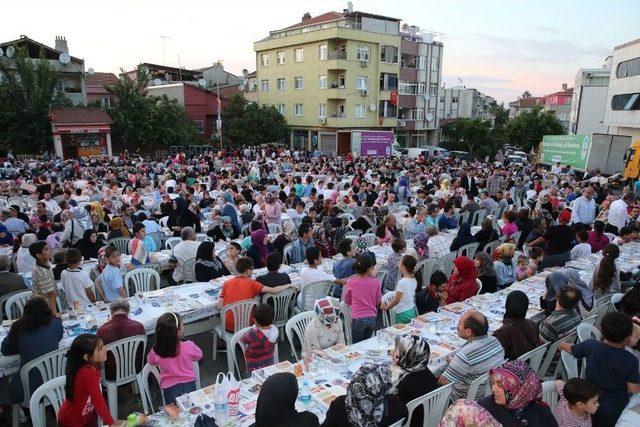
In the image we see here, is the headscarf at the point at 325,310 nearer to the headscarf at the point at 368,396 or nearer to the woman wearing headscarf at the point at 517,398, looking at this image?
the headscarf at the point at 368,396

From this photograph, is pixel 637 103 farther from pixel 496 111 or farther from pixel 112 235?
pixel 496 111

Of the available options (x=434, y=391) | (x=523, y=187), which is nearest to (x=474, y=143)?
(x=523, y=187)

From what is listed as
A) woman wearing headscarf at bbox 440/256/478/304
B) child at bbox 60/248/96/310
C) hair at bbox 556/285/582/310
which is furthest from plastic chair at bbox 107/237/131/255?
hair at bbox 556/285/582/310

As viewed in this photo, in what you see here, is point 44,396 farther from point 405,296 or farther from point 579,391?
point 579,391

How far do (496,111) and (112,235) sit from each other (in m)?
83.4

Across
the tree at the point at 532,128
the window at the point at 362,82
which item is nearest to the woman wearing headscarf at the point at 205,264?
the window at the point at 362,82

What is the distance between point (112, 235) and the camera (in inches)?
367

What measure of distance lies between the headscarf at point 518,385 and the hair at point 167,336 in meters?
2.86

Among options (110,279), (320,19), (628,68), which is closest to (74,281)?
(110,279)

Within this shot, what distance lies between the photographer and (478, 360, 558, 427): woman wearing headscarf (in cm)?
315

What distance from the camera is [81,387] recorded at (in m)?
3.75

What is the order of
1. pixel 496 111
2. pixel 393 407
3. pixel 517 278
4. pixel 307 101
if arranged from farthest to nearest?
pixel 496 111 < pixel 307 101 < pixel 517 278 < pixel 393 407

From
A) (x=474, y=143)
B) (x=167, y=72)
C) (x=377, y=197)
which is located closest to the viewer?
(x=377, y=197)

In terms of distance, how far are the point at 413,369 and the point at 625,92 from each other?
34.9m
